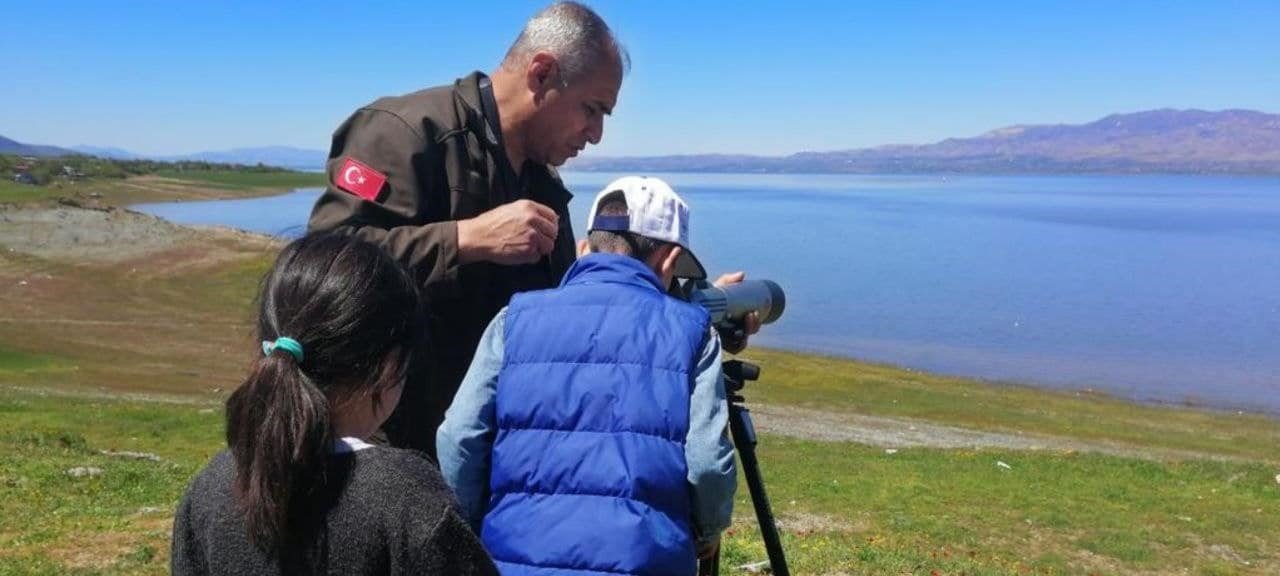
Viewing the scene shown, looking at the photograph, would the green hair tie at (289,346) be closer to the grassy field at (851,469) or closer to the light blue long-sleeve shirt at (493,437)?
the grassy field at (851,469)

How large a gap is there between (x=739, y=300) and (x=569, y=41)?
0.81 meters

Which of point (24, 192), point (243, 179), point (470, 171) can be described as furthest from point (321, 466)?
point (243, 179)

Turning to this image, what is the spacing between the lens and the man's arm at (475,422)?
96.6 inches

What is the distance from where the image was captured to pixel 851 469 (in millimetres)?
13312

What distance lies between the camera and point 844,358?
97.8 ft

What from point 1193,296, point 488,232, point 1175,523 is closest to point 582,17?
point 488,232

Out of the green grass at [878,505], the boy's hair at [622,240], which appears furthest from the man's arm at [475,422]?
the green grass at [878,505]

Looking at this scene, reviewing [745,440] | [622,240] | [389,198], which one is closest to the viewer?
[622,240]

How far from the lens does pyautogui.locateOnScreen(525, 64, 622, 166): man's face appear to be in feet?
9.23

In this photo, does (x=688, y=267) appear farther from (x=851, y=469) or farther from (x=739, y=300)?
(x=851, y=469)

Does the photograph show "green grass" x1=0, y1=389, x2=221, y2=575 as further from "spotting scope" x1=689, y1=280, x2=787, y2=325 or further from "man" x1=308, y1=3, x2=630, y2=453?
"spotting scope" x1=689, y1=280, x2=787, y2=325

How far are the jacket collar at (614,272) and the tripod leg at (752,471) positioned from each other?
1.51 ft

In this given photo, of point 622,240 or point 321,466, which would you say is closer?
point 321,466

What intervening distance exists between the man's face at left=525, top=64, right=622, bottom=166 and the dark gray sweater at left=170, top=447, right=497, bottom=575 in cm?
130
